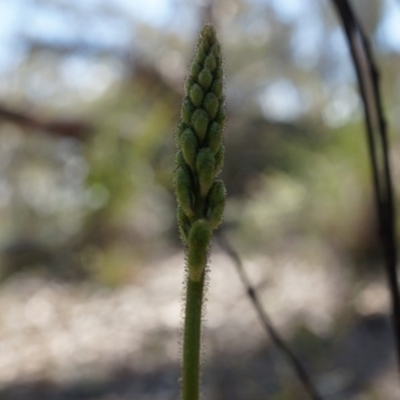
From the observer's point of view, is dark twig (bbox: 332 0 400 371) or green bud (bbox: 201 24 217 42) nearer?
green bud (bbox: 201 24 217 42)

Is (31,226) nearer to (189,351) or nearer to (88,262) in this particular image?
(88,262)

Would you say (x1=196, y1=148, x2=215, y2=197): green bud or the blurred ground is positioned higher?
the blurred ground

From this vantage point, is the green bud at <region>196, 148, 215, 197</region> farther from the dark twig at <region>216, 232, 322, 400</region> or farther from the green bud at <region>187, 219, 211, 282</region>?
the dark twig at <region>216, 232, 322, 400</region>

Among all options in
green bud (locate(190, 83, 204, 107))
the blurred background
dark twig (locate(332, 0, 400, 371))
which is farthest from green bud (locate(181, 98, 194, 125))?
the blurred background

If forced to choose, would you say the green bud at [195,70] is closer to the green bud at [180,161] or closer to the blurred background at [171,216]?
the green bud at [180,161]

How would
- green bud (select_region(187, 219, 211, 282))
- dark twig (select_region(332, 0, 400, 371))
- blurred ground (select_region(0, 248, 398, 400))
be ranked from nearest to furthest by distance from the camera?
green bud (select_region(187, 219, 211, 282))
dark twig (select_region(332, 0, 400, 371))
blurred ground (select_region(0, 248, 398, 400))

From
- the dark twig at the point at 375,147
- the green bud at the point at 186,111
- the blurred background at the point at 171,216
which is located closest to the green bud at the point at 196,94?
the green bud at the point at 186,111

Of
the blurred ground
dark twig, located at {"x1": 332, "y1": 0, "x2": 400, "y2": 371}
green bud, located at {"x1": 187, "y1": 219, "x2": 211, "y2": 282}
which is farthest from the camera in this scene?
the blurred ground
